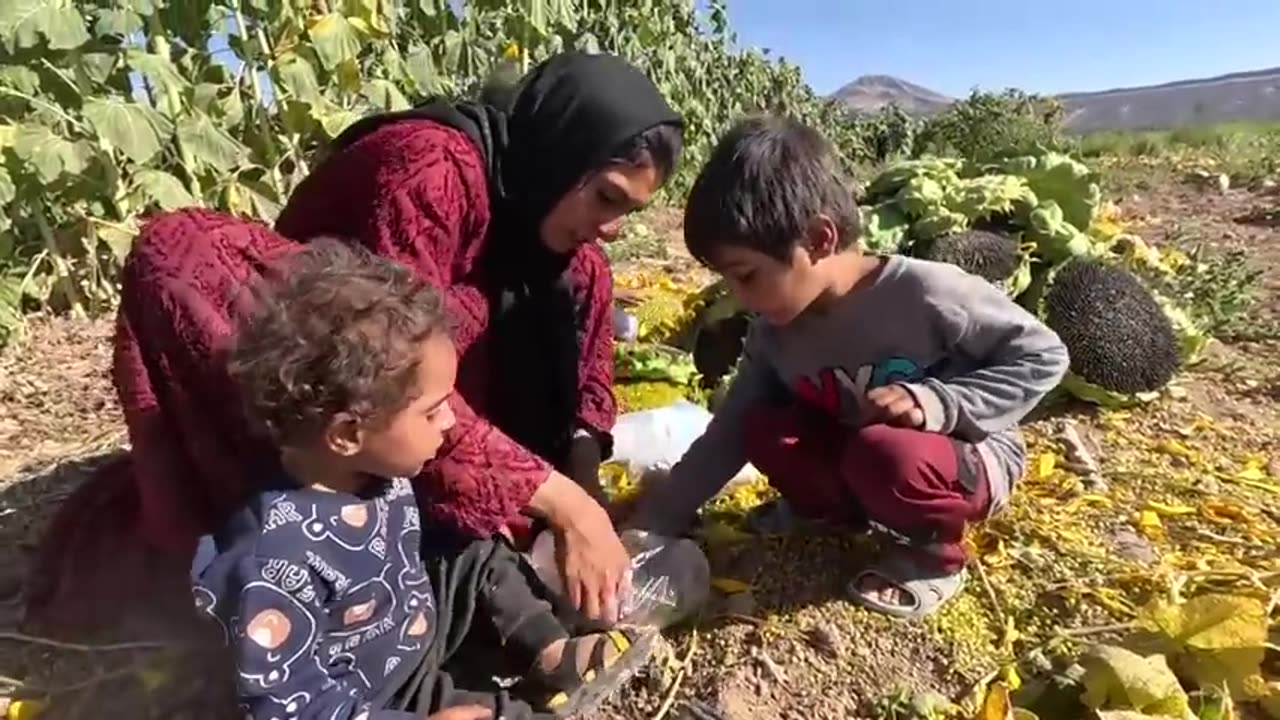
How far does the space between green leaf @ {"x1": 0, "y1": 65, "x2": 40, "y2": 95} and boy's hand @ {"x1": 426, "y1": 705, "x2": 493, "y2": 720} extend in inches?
92.5

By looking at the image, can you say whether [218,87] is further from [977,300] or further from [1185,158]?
[1185,158]

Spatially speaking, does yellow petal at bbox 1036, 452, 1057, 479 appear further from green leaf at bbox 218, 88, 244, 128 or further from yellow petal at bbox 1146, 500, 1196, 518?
green leaf at bbox 218, 88, 244, 128

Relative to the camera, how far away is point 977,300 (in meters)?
1.97

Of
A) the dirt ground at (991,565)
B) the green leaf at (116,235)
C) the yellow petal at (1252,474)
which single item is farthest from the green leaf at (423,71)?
the yellow petal at (1252,474)

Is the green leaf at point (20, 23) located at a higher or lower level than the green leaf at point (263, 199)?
higher

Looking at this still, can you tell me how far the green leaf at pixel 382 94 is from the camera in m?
3.74

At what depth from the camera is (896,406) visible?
1909 mm

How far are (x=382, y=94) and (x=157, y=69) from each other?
2.10 feet

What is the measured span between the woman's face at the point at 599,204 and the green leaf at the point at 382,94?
1823mm

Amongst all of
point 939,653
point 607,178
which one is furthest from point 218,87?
point 939,653

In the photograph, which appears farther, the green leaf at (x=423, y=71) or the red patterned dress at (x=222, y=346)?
the green leaf at (x=423, y=71)

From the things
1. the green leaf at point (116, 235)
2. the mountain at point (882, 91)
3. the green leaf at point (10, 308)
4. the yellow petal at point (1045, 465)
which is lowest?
the mountain at point (882, 91)

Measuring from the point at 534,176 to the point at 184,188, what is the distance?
77.6 inches

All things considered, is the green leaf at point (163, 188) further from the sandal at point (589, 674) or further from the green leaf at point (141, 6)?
the sandal at point (589, 674)
